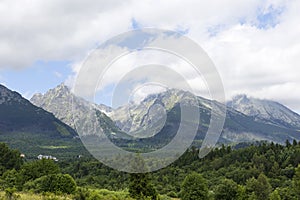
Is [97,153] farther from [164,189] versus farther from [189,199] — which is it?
[164,189]

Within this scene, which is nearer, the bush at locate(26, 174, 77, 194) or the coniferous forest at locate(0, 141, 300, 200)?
the bush at locate(26, 174, 77, 194)

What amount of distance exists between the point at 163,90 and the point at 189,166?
53.0 metres

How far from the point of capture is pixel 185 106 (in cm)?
2158

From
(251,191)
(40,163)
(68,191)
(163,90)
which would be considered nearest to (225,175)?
(251,191)

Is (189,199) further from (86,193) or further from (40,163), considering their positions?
(86,193)

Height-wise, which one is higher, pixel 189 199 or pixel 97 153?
pixel 97 153

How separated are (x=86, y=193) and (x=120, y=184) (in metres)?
34.8

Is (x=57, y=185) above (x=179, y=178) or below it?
above

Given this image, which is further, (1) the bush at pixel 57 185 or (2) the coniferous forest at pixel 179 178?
(2) the coniferous forest at pixel 179 178

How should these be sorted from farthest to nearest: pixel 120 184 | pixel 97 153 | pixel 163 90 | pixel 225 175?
pixel 225 175 < pixel 120 184 < pixel 163 90 < pixel 97 153

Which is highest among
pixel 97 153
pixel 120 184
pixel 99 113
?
pixel 99 113

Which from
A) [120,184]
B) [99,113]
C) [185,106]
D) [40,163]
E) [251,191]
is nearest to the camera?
[185,106]

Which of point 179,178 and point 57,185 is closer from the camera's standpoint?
point 57,185

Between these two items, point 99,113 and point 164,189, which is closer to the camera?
point 99,113
